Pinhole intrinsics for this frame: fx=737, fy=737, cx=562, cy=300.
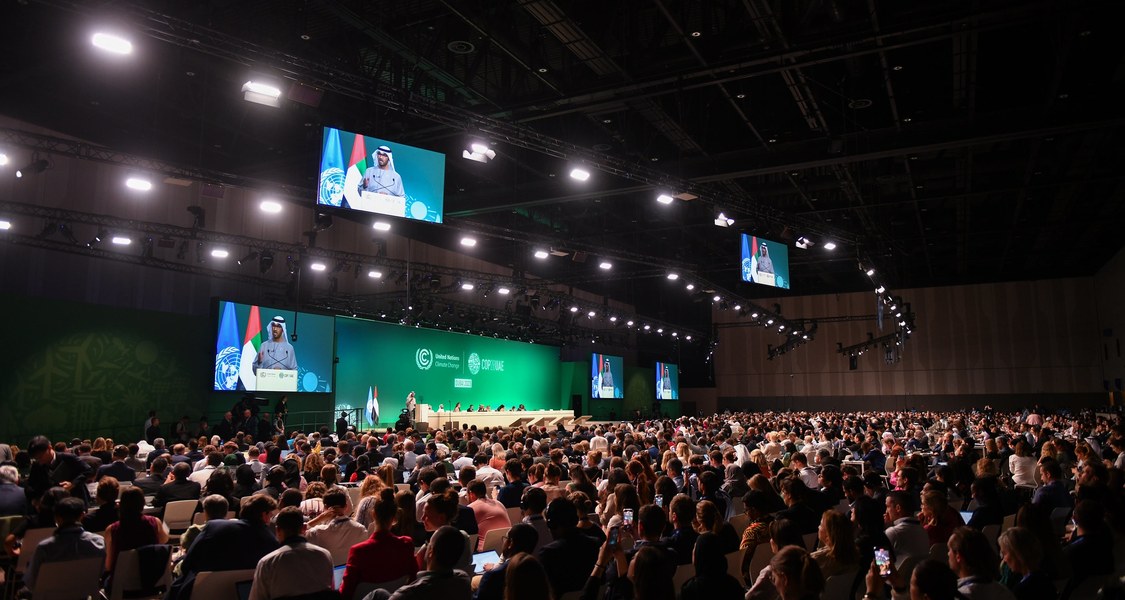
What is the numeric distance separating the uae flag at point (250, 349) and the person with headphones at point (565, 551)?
1693 centimetres

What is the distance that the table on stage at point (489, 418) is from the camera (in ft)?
80.2

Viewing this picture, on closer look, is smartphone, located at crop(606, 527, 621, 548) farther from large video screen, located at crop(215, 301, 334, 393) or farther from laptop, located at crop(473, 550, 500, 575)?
large video screen, located at crop(215, 301, 334, 393)

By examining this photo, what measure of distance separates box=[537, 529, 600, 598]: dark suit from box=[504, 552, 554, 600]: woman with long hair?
1.03m

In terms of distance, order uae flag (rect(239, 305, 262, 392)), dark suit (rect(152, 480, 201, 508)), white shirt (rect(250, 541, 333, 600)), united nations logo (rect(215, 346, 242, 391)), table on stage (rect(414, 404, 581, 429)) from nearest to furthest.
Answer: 1. white shirt (rect(250, 541, 333, 600))
2. dark suit (rect(152, 480, 201, 508))
3. united nations logo (rect(215, 346, 242, 391))
4. uae flag (rect(239, 305, 262, 392))
5. table on stage (rect(414, 404, 581, 429))

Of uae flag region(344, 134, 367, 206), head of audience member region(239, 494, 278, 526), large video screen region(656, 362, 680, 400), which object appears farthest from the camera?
large video screen region(656, 362, 680, 400)

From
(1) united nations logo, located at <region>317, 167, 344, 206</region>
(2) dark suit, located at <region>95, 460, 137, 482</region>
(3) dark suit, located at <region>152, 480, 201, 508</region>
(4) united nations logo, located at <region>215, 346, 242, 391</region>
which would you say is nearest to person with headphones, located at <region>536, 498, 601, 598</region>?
(3) dark suit, located at <region>152, 480, 201, 508</region>

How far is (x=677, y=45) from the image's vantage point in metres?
11.6

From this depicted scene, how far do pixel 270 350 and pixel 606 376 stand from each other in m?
19.8

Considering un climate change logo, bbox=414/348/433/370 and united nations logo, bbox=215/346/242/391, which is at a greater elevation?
un climate change logo, bbox=414/348/433/370

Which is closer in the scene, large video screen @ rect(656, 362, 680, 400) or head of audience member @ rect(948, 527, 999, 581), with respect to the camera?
head of audience member @ rect(948, 527, 999, 581)

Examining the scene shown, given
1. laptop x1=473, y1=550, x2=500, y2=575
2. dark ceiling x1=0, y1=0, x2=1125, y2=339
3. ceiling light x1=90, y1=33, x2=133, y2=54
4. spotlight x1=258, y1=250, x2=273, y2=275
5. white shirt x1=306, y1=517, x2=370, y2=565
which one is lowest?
laptop x1=473, y1=550, x2=500, y2=575

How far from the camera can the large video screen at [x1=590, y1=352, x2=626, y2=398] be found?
35.9m

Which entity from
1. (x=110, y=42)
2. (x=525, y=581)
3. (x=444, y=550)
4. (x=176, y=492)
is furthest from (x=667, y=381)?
(x=525, y=581)

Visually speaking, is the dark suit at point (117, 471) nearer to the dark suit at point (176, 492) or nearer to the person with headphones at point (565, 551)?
the dark suit at point (176, 492)
